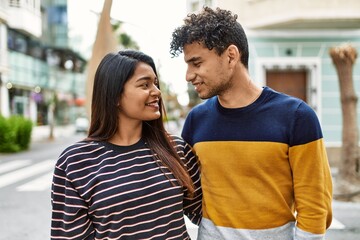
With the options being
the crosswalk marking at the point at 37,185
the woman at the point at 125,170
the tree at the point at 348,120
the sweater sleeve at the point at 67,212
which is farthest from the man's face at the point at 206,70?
the crosswalk marking at the point at 37,185

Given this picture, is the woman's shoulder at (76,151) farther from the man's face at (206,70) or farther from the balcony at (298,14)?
the balcony at (298,14)

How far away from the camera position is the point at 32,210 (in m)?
7.07

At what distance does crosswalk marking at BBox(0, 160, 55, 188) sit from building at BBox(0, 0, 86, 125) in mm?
12368

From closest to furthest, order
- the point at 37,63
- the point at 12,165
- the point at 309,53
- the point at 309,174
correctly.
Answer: the point at 309,174, the point at 309,53, the point at 12,165, the point at 37,63

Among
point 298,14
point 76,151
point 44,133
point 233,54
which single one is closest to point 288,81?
point 298,14

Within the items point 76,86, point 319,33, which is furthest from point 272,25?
point 76,86

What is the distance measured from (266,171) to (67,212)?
91 centimetres

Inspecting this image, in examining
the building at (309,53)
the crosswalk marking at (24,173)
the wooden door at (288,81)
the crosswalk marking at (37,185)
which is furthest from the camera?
the wooden door at (288,81)

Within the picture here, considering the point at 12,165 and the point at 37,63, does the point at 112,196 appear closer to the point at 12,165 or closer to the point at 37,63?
the point at 12,165

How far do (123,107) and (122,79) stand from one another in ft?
0.50

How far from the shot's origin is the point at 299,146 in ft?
5.91

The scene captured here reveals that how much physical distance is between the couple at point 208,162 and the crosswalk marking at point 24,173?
28.1 feet

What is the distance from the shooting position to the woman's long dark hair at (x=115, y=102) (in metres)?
2.02

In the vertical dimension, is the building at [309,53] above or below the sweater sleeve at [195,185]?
above
